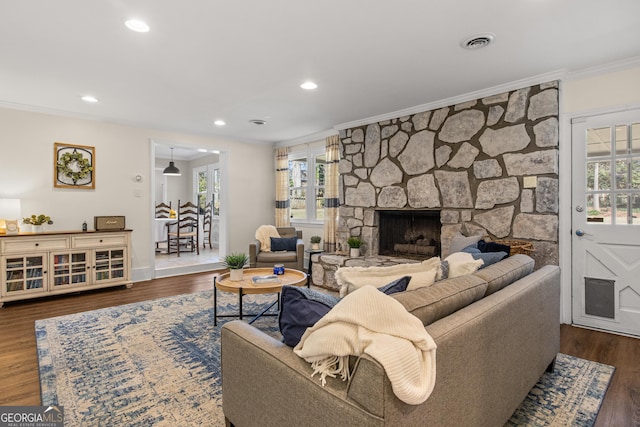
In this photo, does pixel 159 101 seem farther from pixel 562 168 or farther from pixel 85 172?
pixel 562 168

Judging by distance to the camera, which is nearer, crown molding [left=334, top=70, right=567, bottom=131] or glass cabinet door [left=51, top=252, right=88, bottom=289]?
crown molding [left=334, top=70, right=567, bottom=131]

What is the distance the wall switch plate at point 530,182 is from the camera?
11.0 feet

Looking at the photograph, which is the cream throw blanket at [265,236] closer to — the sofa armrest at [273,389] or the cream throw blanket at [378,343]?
the sofa armrest at [273,389]

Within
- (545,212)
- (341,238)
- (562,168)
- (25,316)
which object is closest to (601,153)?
(562,168)

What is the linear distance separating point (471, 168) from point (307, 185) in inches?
121

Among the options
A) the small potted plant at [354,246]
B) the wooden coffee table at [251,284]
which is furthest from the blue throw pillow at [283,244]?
the wooden coffee table at [251,284]

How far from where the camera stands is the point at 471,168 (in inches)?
151

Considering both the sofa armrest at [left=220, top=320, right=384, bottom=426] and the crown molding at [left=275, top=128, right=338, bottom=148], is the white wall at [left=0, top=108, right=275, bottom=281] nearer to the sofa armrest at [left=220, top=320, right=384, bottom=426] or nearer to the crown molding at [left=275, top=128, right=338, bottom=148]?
the crown molding at [left=275, top=128, right=338, bottom=148]

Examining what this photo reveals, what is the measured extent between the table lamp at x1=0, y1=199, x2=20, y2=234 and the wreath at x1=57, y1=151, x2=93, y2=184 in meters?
0.71

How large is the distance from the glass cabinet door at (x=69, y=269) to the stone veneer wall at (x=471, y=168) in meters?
3.70

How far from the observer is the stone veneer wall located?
3.31 metres

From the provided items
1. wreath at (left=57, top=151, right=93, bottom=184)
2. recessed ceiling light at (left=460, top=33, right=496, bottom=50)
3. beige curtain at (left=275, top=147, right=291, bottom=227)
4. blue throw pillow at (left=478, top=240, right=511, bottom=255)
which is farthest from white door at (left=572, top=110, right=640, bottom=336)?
wreath at (left=57, top=151, right=93, bottom=184)

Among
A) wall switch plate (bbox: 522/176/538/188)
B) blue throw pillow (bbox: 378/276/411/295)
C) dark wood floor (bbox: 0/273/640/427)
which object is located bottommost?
dark wood floor (bbox: 0/273/640/427)

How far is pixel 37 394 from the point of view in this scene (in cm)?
208
